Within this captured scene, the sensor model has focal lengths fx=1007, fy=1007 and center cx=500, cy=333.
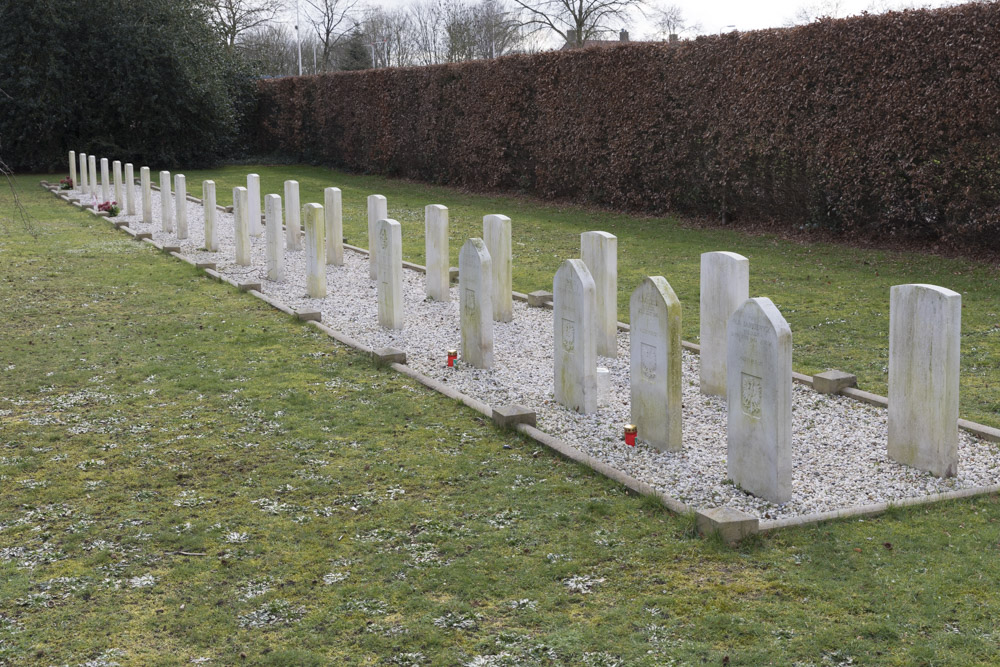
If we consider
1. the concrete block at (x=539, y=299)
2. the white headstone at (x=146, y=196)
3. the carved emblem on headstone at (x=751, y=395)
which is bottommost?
the concrete block at (x=539, y=299)

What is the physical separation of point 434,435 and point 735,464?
6.56 ft

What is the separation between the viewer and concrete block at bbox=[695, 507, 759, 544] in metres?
4.81

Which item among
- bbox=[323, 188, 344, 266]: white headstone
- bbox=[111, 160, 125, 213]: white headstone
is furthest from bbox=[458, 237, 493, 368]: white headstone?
bbox=[111, 160, 125, 213]: white headstone

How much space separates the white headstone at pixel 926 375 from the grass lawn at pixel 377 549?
0.47 meters

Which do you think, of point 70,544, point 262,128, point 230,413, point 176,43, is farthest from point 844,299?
point 262,128

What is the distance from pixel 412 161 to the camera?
27.6 m

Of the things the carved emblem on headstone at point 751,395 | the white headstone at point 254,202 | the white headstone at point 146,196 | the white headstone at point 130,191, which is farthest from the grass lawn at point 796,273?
the white headstone at point 130,191

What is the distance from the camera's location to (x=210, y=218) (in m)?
15.3

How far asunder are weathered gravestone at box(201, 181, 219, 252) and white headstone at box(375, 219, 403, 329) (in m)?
6.05

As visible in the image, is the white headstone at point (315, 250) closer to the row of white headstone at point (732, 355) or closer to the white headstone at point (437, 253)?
the white headstone at point (437, 253)

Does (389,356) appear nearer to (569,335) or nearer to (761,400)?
(569,335)

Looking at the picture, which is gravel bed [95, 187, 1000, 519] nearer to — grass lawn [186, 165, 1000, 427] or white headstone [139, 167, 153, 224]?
grass lawn [186, 165, 1000, 427]

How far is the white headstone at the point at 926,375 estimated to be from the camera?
18.3 ft

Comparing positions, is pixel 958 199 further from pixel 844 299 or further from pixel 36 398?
pixel 36 398
